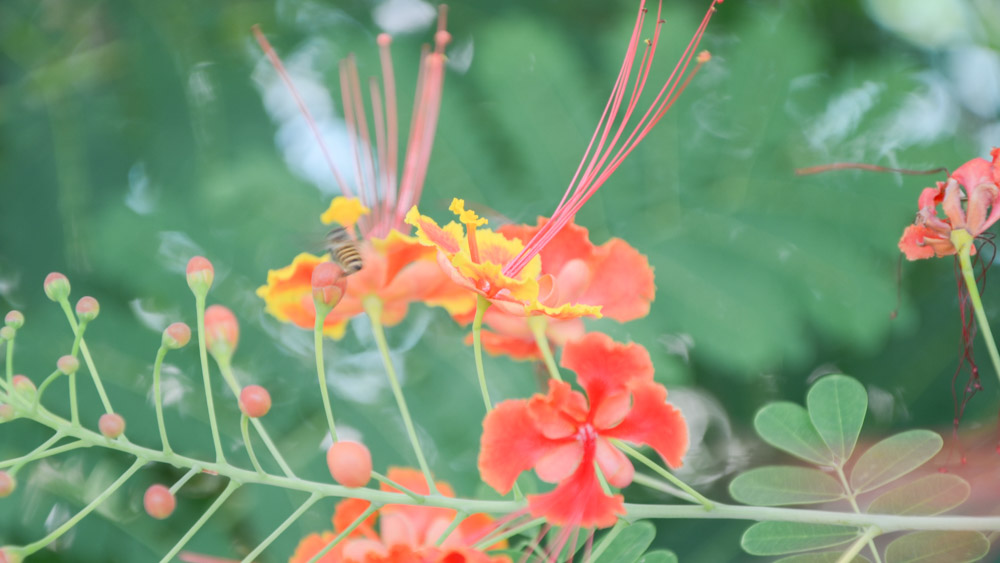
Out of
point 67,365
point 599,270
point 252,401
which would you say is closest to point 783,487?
point 599,270

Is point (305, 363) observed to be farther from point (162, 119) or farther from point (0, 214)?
point (0, 214)

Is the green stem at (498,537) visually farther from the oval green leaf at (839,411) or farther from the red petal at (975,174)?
the red petal at (975,174)

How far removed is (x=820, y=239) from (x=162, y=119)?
1.74m

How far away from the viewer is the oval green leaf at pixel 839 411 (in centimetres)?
108

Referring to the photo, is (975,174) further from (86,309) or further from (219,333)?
(86,309)

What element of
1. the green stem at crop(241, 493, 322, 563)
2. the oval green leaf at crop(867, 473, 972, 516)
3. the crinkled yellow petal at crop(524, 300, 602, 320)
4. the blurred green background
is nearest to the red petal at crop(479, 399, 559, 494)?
the crinkled yellow petal at crop(524, 300, 602, 320)

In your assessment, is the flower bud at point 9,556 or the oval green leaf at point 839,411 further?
the oval green leaf at point 839,411

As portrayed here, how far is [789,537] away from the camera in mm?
1057

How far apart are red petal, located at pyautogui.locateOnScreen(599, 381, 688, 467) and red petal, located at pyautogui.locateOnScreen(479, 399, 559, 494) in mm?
124

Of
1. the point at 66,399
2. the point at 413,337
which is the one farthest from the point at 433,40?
the point at 66,399

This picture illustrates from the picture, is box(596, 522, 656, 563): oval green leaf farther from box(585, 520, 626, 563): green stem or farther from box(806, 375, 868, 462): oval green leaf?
box(806, 375, 868, 462): oval green leaf

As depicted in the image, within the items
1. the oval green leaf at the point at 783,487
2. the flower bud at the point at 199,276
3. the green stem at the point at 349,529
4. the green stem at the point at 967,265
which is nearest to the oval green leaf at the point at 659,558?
the oval green leaf at the point at 783,487

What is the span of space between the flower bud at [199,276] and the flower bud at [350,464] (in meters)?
0.29

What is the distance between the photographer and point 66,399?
196 cm
